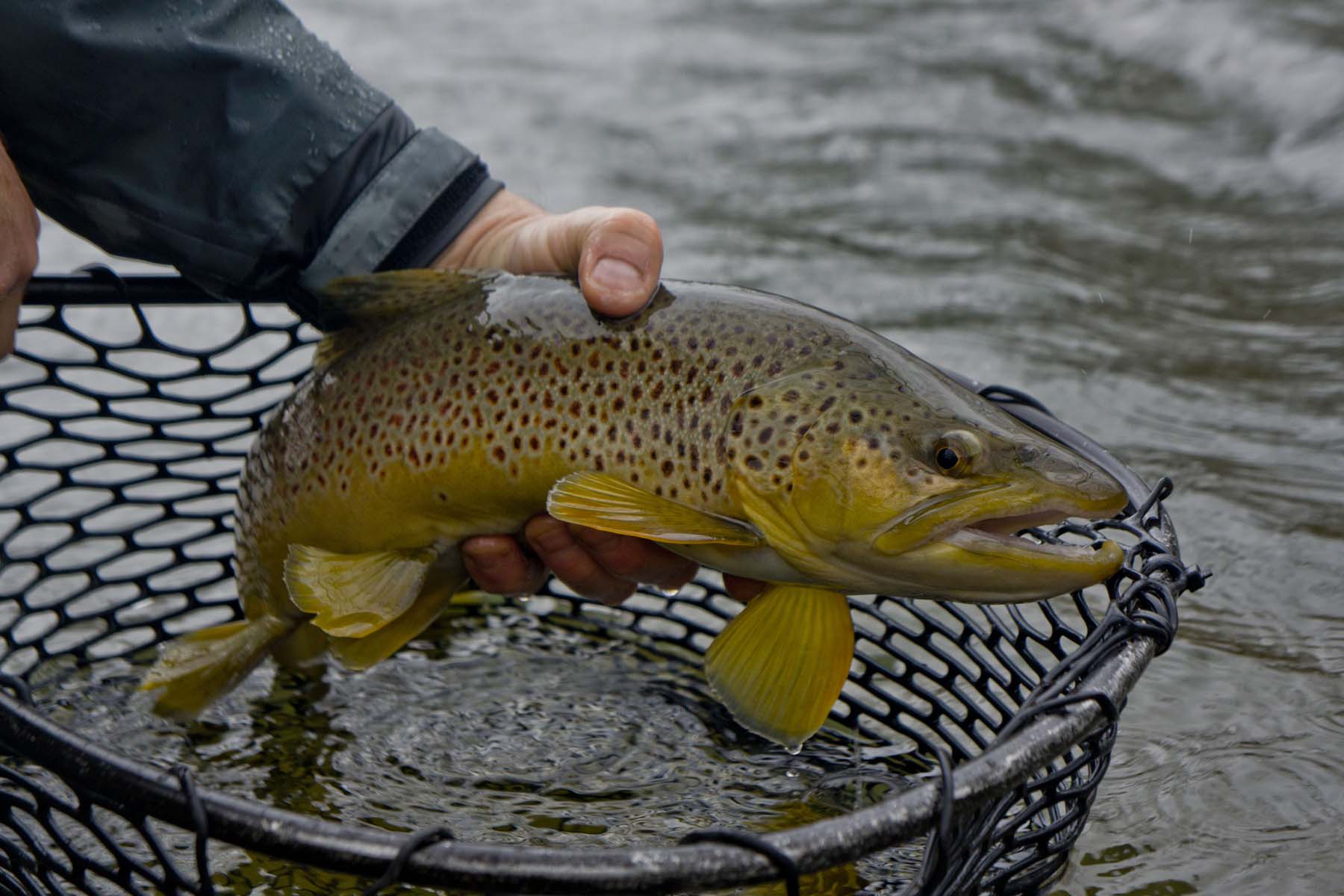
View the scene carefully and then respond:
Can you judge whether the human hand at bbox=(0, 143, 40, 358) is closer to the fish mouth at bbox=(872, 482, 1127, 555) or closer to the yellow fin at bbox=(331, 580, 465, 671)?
the yellow fin at bbox=(331, 580, 465, 671)

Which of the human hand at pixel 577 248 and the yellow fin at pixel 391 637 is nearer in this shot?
the human hand at pixel 577 248

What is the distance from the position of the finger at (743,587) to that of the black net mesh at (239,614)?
0.26 m

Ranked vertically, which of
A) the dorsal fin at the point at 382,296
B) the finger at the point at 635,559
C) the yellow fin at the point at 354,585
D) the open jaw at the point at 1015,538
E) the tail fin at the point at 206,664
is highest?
the dorsal fin at the point at 382,296

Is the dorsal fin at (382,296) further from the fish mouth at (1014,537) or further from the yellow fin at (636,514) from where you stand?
the fish mouth at (1014,537)

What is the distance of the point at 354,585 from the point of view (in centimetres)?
258

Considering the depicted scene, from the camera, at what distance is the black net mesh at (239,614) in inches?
61.3

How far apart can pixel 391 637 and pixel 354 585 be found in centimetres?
21

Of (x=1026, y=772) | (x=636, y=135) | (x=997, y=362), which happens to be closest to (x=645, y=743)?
(x=1026, y=772)

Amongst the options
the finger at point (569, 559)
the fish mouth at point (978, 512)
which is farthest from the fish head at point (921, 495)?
the finger at point (569, 559)

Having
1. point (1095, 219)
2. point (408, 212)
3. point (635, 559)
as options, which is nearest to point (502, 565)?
point (635, 559)

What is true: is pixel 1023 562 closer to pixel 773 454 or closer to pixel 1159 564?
pixel 1159 564

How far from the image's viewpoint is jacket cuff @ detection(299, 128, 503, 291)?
295cm

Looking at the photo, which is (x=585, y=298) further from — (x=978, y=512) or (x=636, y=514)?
(x=978, y=512)

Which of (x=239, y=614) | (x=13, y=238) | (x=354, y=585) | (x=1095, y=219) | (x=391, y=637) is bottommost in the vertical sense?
(x=239, y=614)
